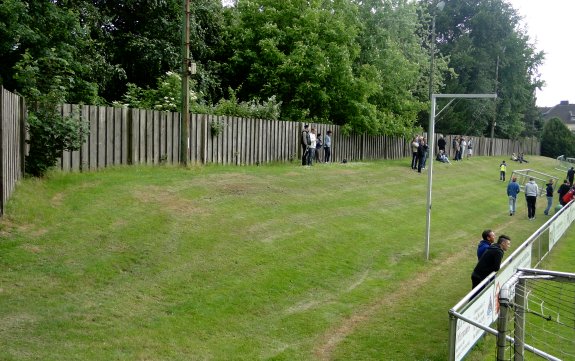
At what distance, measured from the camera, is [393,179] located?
26359 mm

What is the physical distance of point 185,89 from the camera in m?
18.2

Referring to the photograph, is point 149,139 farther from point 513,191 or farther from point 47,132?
point 513,191

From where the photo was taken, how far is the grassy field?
8539 millimetres

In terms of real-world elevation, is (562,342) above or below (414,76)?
below

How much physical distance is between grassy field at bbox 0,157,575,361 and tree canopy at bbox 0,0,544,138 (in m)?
4.45

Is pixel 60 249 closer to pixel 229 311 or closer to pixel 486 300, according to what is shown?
pixel 229 311

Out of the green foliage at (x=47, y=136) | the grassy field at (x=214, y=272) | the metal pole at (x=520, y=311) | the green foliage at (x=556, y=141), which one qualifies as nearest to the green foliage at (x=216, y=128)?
the grassy field at (x=214, y=272)

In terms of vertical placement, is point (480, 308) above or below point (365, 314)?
above

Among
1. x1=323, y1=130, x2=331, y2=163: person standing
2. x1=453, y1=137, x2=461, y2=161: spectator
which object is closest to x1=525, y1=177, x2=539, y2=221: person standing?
x1=323, y1=130, x2=331, y2=163: person standing

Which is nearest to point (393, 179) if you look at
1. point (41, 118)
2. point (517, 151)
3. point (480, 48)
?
point (41, 118)

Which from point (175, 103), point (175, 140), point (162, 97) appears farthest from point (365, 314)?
point (162, 97)

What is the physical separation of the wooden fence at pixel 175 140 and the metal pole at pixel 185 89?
73 centimetres

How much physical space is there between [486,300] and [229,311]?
4144mm

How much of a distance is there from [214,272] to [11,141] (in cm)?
495
